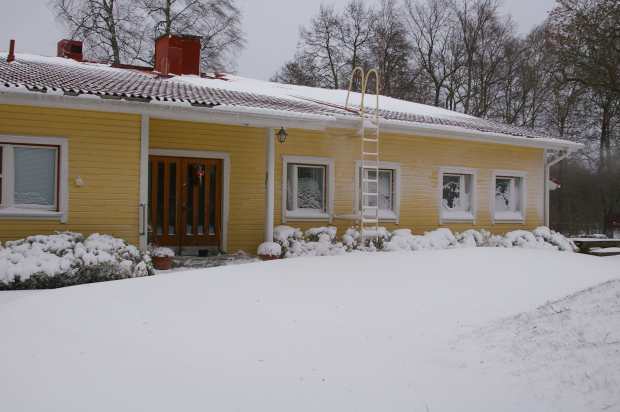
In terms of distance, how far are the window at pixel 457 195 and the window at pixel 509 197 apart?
934 millimetres

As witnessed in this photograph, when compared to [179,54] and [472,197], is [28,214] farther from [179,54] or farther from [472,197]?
[472,197]

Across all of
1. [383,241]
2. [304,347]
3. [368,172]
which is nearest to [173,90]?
[368,172]

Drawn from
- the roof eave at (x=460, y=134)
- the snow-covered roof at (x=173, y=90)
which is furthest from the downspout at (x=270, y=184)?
the roof eave at (x=460, y=134)

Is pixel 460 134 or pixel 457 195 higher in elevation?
pixel 460 134

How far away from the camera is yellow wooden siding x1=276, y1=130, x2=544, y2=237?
13203 millimetres

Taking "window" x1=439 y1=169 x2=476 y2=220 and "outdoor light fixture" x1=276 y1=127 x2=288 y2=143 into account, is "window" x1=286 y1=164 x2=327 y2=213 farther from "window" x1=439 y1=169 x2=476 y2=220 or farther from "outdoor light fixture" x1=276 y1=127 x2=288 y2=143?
"window" x1=439 y1=169 x2=476 y2=220

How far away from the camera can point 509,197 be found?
16.2m

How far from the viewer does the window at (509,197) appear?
1599 cm

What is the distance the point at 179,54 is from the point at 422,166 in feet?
24.1

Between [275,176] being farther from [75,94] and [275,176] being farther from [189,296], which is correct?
[189,296]

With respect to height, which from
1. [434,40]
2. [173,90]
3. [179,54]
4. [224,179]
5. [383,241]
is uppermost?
[434,40]

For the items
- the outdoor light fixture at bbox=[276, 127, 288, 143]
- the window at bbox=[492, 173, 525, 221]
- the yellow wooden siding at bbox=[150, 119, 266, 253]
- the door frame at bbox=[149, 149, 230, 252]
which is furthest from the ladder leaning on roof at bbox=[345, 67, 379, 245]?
the window at bbox=[492, 173, 525, 221]

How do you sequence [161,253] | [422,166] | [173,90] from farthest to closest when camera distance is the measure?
[422,166]
[173,90]
[161,253]

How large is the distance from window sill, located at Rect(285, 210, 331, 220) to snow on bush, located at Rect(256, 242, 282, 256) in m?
1.40
